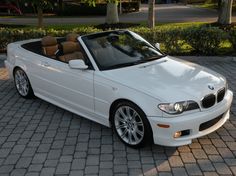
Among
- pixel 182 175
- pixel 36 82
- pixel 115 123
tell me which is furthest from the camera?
pixel 36 82

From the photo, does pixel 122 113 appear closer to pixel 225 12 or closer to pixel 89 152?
pixel 89 152

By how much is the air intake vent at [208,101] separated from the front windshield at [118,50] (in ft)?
4.47

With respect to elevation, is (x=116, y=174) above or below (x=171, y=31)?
below

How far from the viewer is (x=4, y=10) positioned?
3275 cm

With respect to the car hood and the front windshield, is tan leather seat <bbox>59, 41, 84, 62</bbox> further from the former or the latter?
the car hood

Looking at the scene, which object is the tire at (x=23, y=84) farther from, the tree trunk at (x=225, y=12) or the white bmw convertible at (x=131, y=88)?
the tree trunk at (x=225, y=12)

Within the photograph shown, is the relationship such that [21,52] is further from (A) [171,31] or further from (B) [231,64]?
(B) [231,64]

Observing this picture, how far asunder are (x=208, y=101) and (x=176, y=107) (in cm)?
56

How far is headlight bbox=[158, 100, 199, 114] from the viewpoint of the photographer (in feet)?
15.5

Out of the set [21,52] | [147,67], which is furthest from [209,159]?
[21,52]

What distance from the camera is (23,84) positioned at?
7.51 m

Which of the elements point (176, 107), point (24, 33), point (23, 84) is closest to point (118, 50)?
point (176, 107)

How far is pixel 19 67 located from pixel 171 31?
5225 mm

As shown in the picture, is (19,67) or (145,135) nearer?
(145,135)
